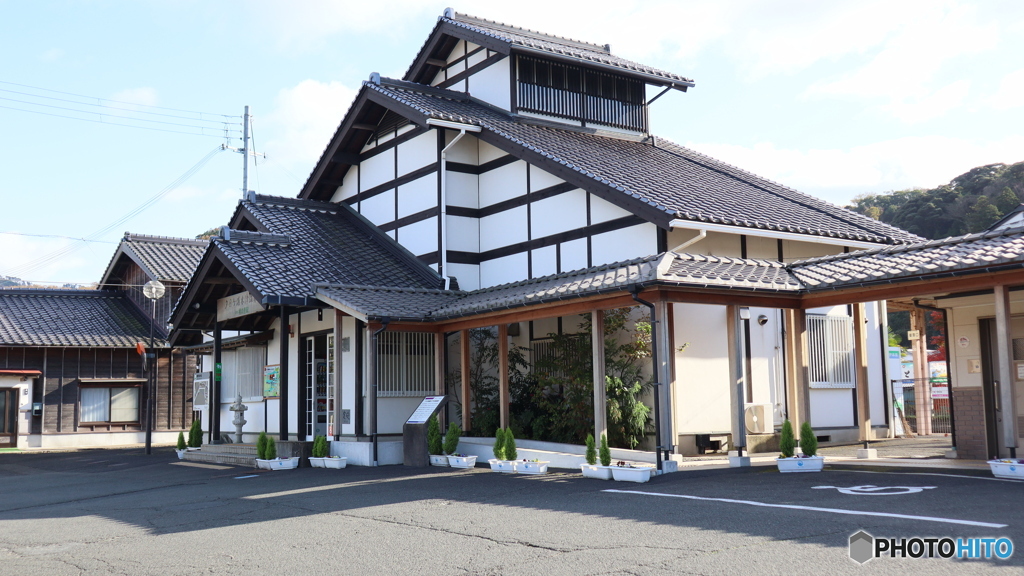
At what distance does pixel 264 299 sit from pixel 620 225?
5.80m

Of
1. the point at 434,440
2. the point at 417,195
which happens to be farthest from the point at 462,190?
the point at 434,440

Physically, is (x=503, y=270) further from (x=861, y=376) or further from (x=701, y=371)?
(x=861, y=376)

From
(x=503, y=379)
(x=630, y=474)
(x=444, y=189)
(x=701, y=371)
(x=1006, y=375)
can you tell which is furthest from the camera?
(x=444, y=189)

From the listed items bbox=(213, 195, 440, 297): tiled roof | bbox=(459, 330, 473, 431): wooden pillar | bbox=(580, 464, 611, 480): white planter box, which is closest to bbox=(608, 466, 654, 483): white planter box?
bbox=(580, 464, 611, 480): white planter box

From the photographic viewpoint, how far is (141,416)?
26453 millimetres

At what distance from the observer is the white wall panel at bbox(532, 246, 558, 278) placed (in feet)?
49.5

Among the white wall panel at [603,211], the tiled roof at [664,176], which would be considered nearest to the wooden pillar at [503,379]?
the white wall panel at [603,211]

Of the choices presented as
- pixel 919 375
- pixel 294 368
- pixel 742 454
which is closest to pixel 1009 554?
pixel 742 454

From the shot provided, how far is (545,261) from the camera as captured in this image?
1529 centimetres

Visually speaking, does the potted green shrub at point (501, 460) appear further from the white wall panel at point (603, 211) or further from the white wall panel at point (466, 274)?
the white wall panel at point (466, 274)

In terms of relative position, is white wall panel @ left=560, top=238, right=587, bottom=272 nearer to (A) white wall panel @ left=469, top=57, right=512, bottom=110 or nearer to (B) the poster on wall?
(A) white wall panel @ left=469, top=57, right=512, bottom=110

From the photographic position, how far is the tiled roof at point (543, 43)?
17.8 metres

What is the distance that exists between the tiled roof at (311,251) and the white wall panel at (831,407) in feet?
23.2

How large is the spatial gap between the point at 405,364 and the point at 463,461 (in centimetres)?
281
